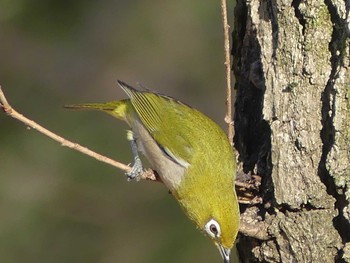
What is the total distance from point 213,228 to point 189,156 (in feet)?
1.83

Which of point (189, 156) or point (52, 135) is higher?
point (189, 156)

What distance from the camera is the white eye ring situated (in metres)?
4.39

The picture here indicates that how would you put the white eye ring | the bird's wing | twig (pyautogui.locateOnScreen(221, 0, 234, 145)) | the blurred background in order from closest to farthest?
twig (pyautogui.locateOnScreen(221, 0, 234, 145)), the white eye ring, the bird's wing, the blurred background

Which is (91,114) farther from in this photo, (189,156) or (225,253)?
(225,253)

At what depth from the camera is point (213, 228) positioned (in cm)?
447

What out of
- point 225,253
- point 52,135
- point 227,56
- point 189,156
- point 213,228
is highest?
point 227,56

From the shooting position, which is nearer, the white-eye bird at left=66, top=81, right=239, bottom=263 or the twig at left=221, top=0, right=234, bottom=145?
the twig at left=221, top=0, right=234, bottom=145

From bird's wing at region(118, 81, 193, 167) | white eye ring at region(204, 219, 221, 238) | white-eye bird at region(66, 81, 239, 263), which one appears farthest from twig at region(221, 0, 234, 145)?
bird's wing at region(118, 81, 193, 167)

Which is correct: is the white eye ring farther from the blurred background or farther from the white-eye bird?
the blurred background

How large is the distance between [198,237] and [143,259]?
63cm

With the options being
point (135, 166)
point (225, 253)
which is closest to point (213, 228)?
point (225, 253)

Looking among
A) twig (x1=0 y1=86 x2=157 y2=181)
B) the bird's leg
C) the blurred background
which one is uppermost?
the blurred background

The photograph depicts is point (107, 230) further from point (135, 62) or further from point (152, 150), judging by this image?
point (152, 150)

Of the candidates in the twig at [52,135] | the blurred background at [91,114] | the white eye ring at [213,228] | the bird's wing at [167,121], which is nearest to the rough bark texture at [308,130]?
the white eye ring at [213,228]
